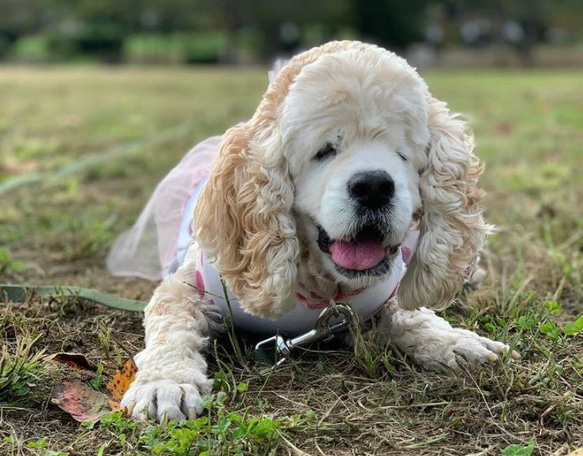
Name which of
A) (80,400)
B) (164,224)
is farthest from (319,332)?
(164,224)

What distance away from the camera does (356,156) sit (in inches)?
99.7

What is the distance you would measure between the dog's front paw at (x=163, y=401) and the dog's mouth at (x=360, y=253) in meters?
0.65

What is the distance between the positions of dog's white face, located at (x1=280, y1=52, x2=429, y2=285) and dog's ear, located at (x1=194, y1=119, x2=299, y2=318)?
73 mm

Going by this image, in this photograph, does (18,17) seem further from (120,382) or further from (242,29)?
(120,382)

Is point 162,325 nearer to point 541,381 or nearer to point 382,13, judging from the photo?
point 541,381

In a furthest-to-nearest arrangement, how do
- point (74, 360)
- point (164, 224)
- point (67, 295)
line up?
point (164, 224)
point (67, 295)
point (74, 360)

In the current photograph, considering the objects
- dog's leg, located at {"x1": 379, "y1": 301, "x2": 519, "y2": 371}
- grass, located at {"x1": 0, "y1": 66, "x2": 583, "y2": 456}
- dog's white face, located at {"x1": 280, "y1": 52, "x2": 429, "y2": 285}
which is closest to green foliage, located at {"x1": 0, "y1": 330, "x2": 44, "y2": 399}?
grass, located at {"x1": 0, "y1": 66, "x2": 583, "y2": 456}

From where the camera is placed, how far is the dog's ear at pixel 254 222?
8.74ft

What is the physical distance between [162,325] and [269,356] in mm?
412

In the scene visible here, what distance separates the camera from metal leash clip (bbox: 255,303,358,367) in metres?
2.83

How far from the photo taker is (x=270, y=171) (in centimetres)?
268

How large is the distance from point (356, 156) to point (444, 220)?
454mm

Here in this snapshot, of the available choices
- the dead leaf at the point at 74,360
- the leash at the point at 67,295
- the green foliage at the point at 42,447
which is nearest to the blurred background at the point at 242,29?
the leash at the point at 67,295

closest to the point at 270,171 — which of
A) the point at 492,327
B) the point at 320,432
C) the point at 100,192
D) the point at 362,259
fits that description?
the point at 362,259
